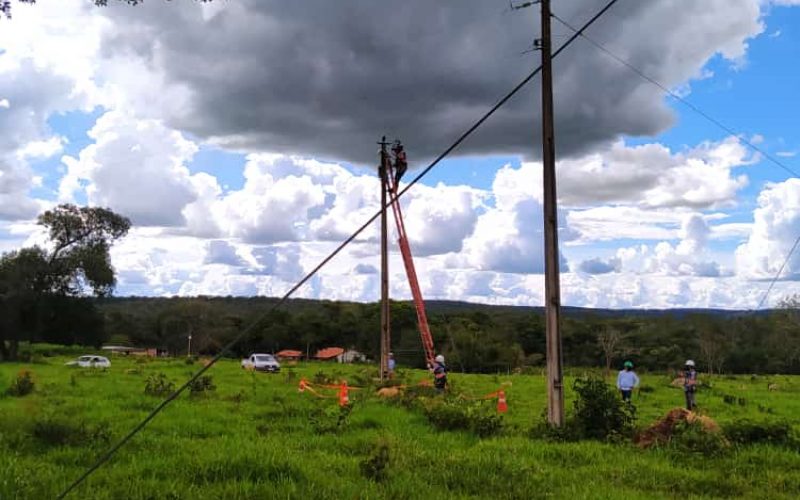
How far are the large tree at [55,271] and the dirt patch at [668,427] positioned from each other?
44487 millimetres

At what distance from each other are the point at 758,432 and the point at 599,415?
2.47 metres

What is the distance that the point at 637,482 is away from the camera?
912 centimetres

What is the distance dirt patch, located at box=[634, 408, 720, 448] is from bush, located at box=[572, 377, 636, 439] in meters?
0.41

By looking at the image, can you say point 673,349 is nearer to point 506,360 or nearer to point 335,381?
point 506,360

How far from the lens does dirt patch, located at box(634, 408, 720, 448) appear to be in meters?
11.6

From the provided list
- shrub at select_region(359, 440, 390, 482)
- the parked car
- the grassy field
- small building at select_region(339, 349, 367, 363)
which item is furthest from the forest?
shrub at select_region(359, 440, 390, 482)

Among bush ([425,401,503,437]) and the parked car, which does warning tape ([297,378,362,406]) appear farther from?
the parked car

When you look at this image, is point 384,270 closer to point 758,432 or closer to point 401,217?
point 401,217

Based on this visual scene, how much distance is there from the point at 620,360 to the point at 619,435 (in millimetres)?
54379

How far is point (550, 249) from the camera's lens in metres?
12.9

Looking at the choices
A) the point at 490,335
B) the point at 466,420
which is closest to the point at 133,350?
the point at 490,335

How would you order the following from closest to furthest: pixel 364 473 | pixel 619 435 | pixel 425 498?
pixel 425 498 < pixel 364 473 < pixel 619 435

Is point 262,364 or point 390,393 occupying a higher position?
point 390,393

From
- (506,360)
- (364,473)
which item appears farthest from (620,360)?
(364,473)
